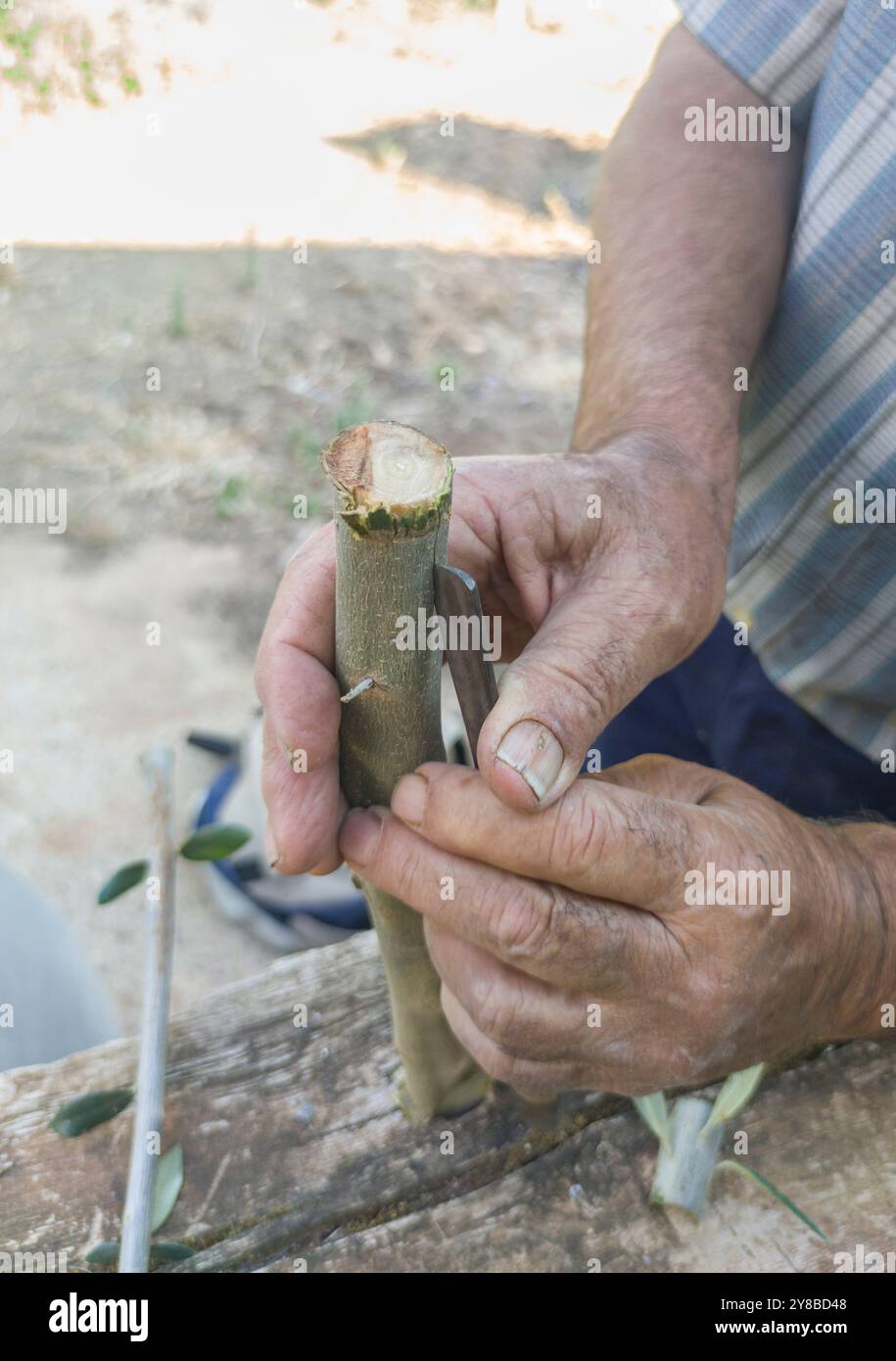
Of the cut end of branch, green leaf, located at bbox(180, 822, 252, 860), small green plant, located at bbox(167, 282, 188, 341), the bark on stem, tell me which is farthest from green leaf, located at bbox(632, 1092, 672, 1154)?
small green plant, located at bbox(167, 282, 188, 341)

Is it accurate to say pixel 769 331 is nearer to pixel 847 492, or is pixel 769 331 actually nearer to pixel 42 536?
pixel 847 492

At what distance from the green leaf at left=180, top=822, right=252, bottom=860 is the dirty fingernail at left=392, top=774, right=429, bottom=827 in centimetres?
42

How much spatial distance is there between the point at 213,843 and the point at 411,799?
18.7 inches

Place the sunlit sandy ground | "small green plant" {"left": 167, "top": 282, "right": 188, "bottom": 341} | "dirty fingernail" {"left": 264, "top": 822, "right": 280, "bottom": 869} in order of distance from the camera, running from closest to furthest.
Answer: "dirty fingernail" {"left": 264, "top": 822, "right": 280, "bottom": 869}, the sunlit sandy ground, "small green plant" {"left": 167, "top": 282, "right": 188, "bottom": 341}

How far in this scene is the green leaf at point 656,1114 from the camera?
4.01 feet

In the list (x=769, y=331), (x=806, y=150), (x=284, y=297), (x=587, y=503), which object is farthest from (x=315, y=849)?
(x=284, y=297)

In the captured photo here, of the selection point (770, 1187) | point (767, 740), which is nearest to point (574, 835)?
point (770, 1187)

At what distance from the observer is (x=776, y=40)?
61.9 inches

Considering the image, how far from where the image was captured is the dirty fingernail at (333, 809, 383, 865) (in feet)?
3.69

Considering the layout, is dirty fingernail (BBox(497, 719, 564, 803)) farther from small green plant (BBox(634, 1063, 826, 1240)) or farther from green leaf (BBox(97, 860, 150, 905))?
green leaf (BBox(97, 860, 150, 905))

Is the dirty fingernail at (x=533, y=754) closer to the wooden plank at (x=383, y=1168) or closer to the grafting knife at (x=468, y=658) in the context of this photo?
the grafting knife at (x=468, y=658)

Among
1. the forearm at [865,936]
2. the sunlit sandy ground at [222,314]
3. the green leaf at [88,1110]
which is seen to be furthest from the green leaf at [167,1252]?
the sunlit sandy ground at [222,314]

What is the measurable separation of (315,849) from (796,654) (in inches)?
Result: 32.5

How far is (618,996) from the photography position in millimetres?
1116
